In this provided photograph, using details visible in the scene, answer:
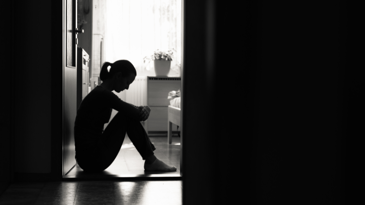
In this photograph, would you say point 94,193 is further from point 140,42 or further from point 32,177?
point 140,42

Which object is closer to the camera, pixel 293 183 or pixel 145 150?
pixel 293 183

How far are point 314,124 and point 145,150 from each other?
2.49m

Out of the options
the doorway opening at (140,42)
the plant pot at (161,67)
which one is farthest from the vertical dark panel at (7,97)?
the plant pot at (161,67)

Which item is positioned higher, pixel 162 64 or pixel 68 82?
pixel 162 64

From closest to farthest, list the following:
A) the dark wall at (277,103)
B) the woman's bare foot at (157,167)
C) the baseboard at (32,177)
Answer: the dark wall at (277,103) → the baseboard at (32,177) → the woman's bare foot at (157,167)

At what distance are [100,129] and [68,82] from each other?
1.25ft

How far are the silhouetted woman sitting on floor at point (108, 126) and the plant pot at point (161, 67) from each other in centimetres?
318

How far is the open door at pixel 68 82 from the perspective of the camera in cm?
266

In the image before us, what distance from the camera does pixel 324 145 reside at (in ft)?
1.64

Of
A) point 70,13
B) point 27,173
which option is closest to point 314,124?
point 27,173

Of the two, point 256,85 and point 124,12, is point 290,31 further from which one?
point 124,12

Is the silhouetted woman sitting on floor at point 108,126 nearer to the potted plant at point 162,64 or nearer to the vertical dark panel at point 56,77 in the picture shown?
the vertical dark panel at point 56,77

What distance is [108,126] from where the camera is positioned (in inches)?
114

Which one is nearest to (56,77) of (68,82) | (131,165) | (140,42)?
(68,82)
